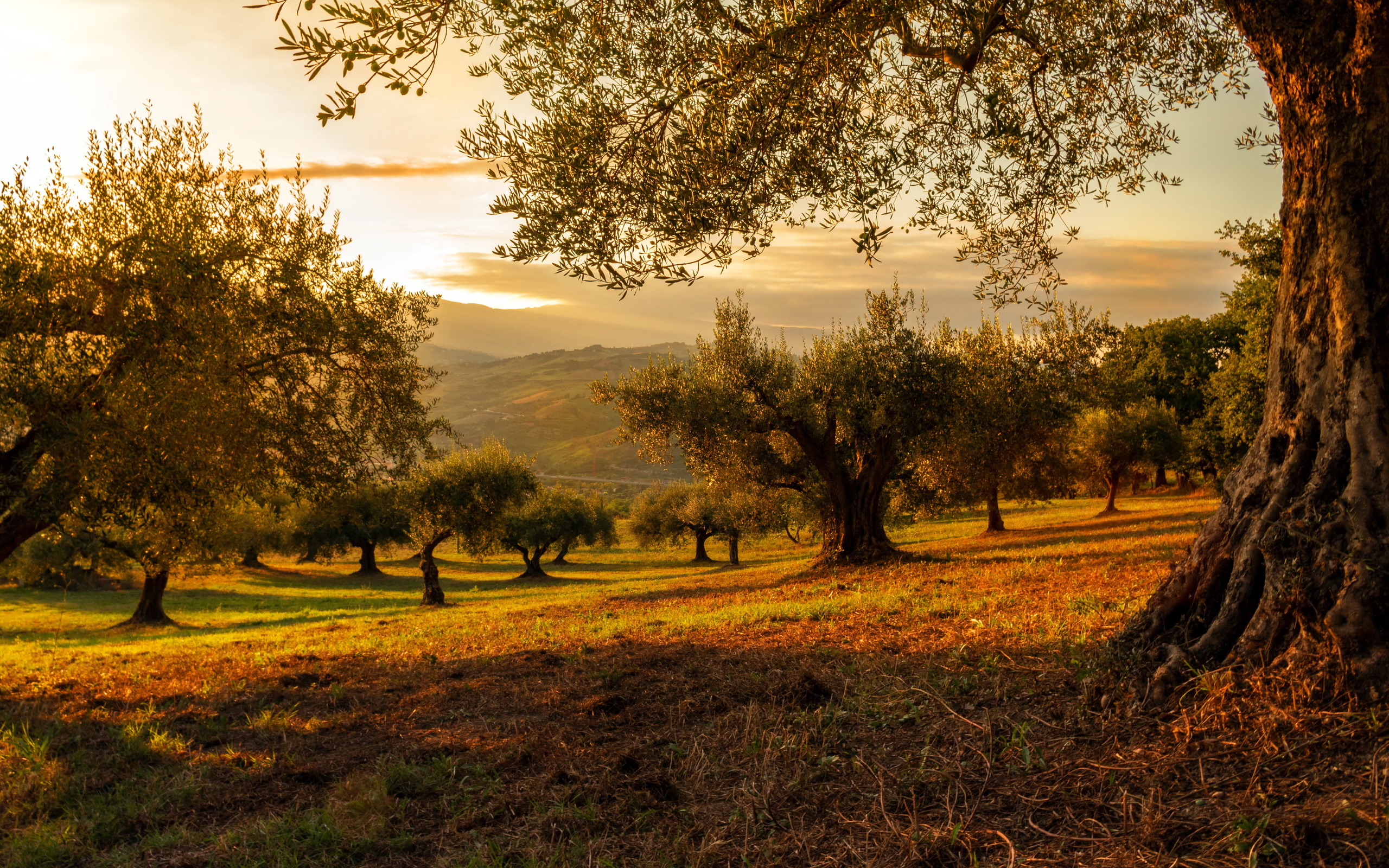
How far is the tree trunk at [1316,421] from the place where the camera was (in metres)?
5.01

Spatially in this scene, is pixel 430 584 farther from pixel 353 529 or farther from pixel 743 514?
pixel 353 529

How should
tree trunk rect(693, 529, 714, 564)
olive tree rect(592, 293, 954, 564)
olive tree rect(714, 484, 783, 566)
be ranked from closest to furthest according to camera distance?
olive tree rect(592, 293, 954, 564), olive tree rect(714, 484, 783, 566), tree trunk rect(693, 529, 714, 564)

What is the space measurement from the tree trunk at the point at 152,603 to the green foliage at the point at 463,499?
12.0 metres

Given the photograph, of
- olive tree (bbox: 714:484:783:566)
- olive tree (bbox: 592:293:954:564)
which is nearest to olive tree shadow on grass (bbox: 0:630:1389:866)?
olive tree (bbox: 592:293:954:564)

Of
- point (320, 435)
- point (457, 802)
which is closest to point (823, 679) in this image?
point (457, 802)

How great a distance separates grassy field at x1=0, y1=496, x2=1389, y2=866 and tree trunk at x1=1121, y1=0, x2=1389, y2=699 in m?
0.50

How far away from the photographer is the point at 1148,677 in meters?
5.54

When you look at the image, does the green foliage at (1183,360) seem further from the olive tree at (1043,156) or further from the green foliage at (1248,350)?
the olive tree at (1043,156)

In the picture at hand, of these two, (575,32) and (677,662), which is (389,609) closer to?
(677,662)

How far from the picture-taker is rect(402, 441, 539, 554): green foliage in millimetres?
40375

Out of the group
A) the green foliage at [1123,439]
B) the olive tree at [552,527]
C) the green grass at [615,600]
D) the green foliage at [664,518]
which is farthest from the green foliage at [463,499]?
the green foliage at [1123,439]

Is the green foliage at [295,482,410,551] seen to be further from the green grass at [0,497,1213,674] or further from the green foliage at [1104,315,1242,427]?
the green foliage at [1104,315,1242,427]

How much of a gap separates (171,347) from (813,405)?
19.8 meters

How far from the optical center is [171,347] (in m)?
12.8
